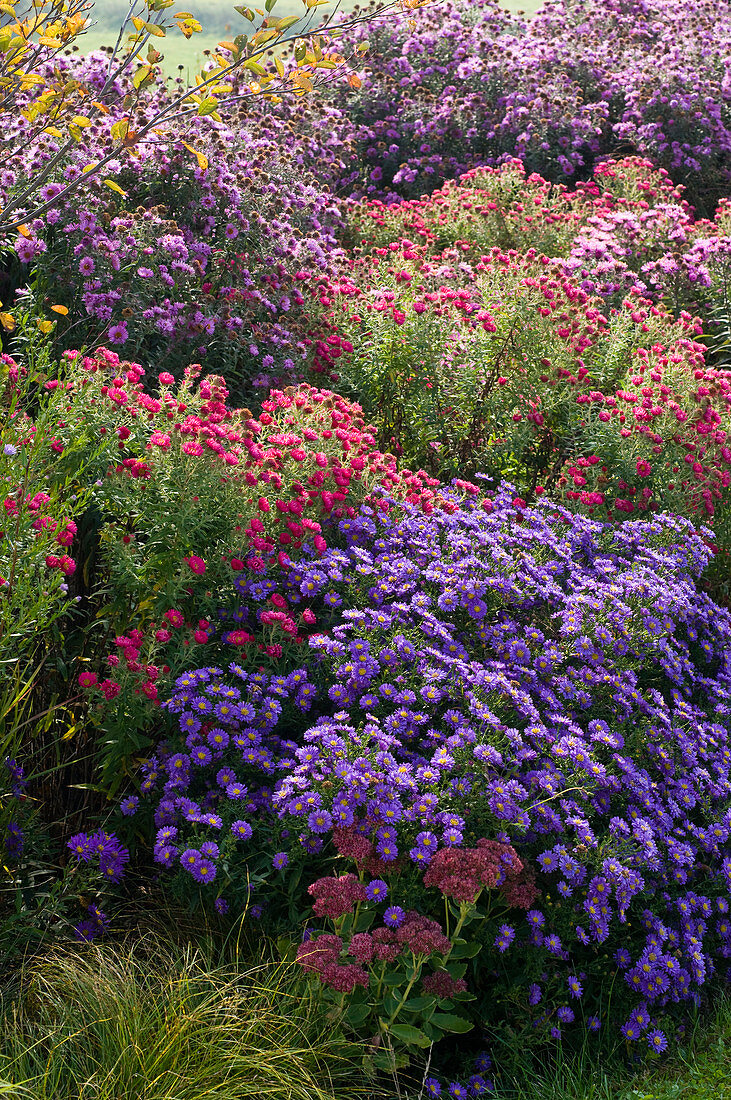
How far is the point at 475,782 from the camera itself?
299cm

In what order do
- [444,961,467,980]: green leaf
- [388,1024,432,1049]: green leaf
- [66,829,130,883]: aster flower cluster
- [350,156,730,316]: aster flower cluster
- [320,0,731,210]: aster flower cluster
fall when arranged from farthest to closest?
1. [320,0,731,210]: aster flower cluster
2. [350,156,730,316]: aster flower cluster
3. [66,829,130,883]: aster flower cluster
4. [444,961,467,980]: green leaf
5. [388,1024,432,1049]: green leaf

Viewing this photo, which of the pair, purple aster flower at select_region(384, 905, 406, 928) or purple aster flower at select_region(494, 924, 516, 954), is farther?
purple aster flower at select_region(494, 924, 516, 954)

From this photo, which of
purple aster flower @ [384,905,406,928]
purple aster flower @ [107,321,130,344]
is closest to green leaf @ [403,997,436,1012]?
purple aster flower @ [384,905,406,928]

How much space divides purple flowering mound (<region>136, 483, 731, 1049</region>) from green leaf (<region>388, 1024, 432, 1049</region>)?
0.08 m

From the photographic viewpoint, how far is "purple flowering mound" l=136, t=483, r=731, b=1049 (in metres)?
2.85

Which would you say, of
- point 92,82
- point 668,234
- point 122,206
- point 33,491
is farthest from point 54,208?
point 668,234

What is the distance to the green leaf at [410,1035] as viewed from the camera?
252 cm

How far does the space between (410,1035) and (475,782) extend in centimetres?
75

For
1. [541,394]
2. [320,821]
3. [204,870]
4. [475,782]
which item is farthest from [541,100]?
[204,870]

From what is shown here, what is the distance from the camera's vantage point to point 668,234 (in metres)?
8.62

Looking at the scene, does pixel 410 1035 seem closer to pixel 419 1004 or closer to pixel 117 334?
pixel 419 1004

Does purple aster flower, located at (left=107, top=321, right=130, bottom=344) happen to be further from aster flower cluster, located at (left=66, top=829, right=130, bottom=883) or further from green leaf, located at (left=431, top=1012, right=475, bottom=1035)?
green leaf, located at (left=431, top=1012, right=475, bottom=1035)

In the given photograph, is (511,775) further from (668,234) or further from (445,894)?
(668,234)

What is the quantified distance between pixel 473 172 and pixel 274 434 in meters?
6.75
